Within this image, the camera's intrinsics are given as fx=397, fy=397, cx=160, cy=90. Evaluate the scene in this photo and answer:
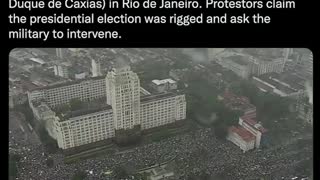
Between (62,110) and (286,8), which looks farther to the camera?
(62,110)

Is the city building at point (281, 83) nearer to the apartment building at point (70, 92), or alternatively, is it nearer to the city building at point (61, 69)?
the apartment building at point (70, 92)

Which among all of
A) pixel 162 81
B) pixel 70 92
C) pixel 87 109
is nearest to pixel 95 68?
pixel 70 92

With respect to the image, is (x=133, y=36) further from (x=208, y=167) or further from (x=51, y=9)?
(x=208, y=167)

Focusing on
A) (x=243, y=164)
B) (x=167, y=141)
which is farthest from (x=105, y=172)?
(x=243, y=164)

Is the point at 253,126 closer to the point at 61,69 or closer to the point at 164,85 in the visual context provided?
the point at 164,85

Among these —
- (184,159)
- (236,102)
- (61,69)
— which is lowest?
(184,159)

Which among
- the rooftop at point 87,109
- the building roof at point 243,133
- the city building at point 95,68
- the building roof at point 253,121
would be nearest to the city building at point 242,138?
the building roof at point 243,133
